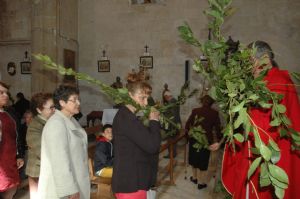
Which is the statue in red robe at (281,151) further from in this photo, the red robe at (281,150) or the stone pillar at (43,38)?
the stone pillar at (43,38)

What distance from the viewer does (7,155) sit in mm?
3539

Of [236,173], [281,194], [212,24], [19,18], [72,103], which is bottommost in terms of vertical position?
[236,173]

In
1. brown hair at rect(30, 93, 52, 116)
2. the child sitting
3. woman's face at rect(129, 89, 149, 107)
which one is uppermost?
woman's face at rect(129, 89, 149, 107)

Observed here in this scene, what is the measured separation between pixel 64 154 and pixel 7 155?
1.33m

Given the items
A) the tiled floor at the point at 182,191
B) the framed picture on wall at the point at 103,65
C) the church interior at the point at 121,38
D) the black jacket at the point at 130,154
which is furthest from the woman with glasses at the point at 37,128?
the framed picture on wall at the point at 103,65

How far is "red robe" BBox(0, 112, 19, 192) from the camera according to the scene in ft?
11.4

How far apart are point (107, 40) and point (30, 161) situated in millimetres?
9492

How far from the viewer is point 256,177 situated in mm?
2326

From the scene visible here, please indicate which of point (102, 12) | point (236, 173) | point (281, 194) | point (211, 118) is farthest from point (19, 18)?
point (281, 194)

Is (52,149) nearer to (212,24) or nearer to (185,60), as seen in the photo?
(212,24)

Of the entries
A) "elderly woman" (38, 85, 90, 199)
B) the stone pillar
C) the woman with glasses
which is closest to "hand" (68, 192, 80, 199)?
"elderly woman" (38, 85, 90, 199)

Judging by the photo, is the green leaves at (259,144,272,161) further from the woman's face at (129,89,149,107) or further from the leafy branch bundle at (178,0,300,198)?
the woman's face at (129,89,149,107)

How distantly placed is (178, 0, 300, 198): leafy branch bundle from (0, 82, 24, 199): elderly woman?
2.61 meters

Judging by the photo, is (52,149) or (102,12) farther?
(102,12)
